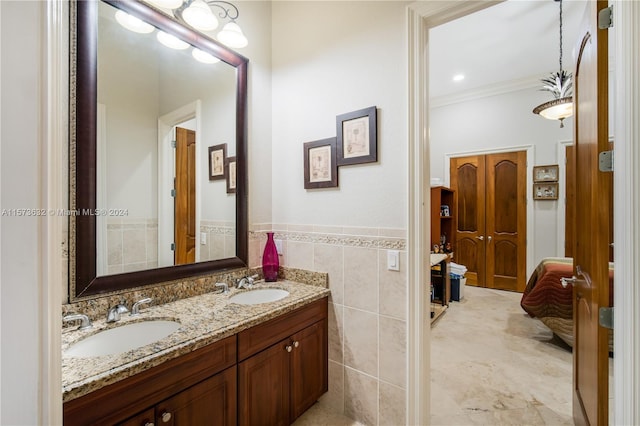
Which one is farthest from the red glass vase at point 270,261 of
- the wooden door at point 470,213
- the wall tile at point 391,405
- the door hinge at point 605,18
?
the wooden door at point 470,213

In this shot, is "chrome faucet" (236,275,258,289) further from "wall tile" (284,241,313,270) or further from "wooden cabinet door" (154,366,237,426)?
"wooden cabinet door" (154,366,237,426)

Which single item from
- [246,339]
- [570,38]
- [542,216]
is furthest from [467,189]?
[246,339]

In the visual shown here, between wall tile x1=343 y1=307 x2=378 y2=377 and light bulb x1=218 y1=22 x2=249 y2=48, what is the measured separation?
6.01 feet

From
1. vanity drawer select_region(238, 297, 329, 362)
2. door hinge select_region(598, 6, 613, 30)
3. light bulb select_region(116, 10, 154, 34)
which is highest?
light bulb select_region(116, 10, 154, 34)

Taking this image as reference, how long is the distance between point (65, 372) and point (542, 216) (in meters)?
5.39

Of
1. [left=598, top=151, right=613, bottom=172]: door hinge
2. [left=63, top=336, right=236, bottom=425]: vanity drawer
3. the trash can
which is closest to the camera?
[left=63, top=336, right=236, bottom=425]: vanity drawer

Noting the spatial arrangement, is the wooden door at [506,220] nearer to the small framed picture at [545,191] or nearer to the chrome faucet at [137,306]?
the small framed picture at [545,191]

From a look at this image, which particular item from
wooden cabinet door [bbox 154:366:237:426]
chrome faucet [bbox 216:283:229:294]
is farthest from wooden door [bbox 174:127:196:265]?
wooden cabinet door [bbox 154:366:237:426]

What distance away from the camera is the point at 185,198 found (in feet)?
5.53

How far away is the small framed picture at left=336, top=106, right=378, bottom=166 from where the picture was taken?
1.64 m

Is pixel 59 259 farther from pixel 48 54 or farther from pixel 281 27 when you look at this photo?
pixel 281 27

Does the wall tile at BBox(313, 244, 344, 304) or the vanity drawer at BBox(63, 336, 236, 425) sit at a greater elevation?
the wall tile at BBox(313, 244, 344, 304)

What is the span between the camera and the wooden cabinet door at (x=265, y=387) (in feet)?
4.30

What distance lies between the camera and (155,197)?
152 centimetres
